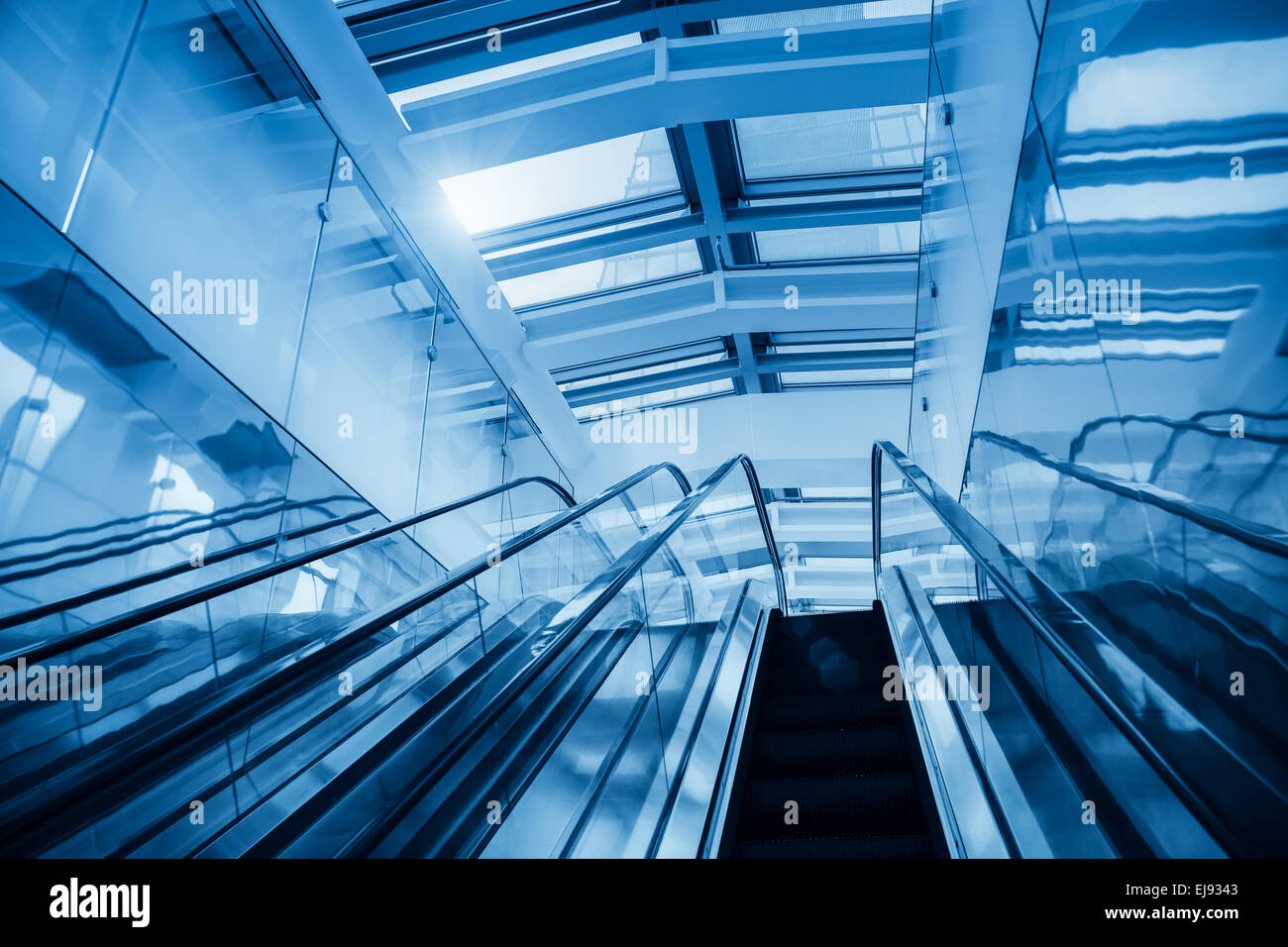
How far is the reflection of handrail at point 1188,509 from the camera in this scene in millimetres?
1616

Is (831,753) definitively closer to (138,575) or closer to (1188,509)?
(1188,509)

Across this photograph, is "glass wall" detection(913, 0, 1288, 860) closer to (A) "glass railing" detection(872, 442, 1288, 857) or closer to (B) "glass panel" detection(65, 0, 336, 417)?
(A) "glass railing" detection(872, 442, 1288, 857)

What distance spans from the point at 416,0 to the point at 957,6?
4.30 m

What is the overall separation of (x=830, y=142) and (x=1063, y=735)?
761 cm

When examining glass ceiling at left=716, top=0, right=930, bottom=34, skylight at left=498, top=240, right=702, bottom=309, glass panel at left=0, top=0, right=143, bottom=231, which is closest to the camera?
glass panel at left=0, top=0, right=143, bottom=231

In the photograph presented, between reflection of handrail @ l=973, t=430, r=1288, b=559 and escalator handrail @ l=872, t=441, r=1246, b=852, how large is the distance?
1.19ft

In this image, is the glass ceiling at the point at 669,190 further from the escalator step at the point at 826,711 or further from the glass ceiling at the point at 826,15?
the escalator step at the point at 826,711

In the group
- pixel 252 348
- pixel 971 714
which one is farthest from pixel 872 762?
pixel 252 348

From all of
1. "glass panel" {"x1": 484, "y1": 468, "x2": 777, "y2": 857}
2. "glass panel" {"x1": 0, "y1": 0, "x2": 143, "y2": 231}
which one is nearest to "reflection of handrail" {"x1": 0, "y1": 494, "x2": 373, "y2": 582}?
"glass panel" {"x1": 0, "y1": 0, "x2": 143, "y2": 231}

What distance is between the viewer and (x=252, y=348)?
191 inches

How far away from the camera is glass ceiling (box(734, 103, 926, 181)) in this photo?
827 cm

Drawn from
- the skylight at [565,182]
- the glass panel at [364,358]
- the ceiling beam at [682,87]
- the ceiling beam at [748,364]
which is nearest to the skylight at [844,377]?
the ceiling beam at [748,364]

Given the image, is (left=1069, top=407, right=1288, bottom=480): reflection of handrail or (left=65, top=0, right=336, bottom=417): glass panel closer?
(left=1069, top=407, right=1288, bottom=480): reflection of handrail
